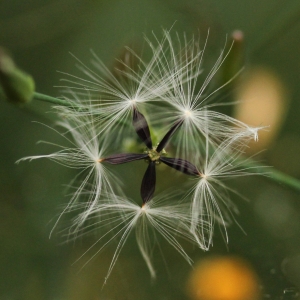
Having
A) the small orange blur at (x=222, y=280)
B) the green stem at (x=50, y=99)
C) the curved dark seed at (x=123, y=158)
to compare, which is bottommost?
the small orange blur at (x=222, y=280)

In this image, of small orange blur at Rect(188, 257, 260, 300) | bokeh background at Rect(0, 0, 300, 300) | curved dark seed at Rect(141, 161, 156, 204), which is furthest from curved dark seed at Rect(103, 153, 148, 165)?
small orange blur at Rect(188, 257, 260, 300)

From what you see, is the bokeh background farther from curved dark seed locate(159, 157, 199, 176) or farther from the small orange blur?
curved dark seed locate(159, 157, 199, 176)

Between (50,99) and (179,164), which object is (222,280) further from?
(50,99)

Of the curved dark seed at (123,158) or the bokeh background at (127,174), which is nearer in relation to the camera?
the curved dark seed at (123,158)

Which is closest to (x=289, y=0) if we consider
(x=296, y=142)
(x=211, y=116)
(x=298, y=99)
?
(x=298, y=99)

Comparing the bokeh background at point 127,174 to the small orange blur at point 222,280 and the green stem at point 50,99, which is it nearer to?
the small orange blur at point 222,280

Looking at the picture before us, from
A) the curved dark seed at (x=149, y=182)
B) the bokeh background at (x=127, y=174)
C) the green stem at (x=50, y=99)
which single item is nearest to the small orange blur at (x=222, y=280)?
the bokeh background at (x=127, y=174)

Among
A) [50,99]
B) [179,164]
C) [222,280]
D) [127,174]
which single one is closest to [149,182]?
[179,164]
